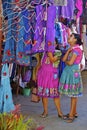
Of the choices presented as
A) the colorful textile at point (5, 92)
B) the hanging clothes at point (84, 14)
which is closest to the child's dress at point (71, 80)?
the colorful textile at point (5, 92)

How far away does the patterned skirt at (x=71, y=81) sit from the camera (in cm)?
503

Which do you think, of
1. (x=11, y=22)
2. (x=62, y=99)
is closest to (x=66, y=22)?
(x=62, y=99)

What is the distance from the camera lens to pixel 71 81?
5.04 meters

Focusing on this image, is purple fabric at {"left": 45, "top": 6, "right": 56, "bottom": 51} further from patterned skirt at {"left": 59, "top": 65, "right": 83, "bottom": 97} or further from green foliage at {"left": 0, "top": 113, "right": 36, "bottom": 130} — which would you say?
green foliage at {"left": 0, "top": 113, "right": 36, "bottom": 130}

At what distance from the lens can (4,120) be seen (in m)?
3.06

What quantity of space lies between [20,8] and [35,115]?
5.87 ft

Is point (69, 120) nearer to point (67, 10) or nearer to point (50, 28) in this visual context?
point (50, 28)

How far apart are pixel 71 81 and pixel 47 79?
0.37 m

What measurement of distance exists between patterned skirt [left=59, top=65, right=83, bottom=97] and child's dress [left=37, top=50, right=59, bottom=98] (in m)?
0.13

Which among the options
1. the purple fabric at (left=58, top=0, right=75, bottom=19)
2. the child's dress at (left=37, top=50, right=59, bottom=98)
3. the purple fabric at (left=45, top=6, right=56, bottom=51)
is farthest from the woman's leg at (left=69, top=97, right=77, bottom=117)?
the purple fabric at (left=58, top=0, right=75, bottom=19)

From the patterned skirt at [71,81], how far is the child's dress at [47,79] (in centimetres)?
13

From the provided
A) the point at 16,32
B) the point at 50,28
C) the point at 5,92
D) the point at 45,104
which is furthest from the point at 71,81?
the point at 16,32

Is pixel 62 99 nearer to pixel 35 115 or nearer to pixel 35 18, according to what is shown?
pixel 35 115

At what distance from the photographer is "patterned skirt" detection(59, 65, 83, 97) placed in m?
5.03
